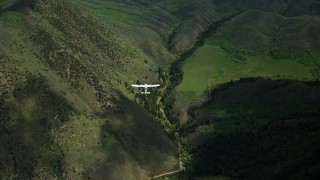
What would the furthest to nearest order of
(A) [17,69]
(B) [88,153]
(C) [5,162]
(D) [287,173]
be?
A: (A) [17,69]
(B) [88,153]
(C) [5,162]
(D) [287,173]

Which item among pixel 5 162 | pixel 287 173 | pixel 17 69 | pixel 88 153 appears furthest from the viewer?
pixel 17 69

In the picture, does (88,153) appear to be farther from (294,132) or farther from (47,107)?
(294,132)

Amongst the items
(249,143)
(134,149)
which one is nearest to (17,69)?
(134,149)

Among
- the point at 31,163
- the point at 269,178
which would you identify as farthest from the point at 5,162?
the point at 269,178

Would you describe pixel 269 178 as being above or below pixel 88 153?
above

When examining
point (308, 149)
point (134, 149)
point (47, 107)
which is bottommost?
point (134, 149)

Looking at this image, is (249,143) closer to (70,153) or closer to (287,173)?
(287,173)

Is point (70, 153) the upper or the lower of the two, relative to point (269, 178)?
lower

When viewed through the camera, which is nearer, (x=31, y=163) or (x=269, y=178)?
(x=269, y=178)

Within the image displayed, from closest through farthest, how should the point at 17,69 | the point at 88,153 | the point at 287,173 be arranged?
1. the point at 287,173
2. the point at 88,153
3. the point at 17,69
